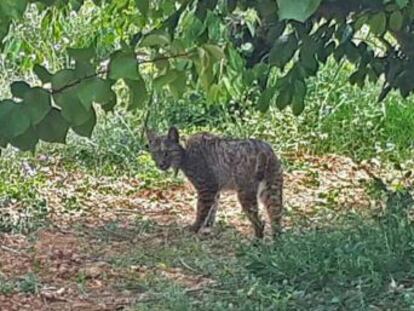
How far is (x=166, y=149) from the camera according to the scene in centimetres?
722

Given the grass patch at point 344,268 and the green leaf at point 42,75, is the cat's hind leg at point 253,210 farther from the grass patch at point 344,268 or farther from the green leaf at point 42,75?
the green leaf at point 42,75

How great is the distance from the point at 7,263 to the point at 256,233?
1.53 metres

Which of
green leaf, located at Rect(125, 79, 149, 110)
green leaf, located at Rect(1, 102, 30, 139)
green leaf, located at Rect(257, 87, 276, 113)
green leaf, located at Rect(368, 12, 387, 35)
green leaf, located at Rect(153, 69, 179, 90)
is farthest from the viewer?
green leaf, located at Rect(257, 87, 276, 113)

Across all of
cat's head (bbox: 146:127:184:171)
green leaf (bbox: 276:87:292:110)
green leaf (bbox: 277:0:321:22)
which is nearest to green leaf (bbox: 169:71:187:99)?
green leaf (bbox: 277:0:321:22)

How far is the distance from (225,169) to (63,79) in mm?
4673

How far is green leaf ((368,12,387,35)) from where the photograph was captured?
389cm

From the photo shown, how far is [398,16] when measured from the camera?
3781 mm

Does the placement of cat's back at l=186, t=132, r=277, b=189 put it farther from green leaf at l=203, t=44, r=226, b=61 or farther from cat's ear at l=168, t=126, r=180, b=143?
green leaf at l=203, t=44, r=226, b=61

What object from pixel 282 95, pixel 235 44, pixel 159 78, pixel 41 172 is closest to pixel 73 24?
pixel 41 172

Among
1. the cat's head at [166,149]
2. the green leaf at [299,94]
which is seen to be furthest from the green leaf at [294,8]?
the cat's head at [166,149]

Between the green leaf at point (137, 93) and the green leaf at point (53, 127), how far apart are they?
8.7 inches

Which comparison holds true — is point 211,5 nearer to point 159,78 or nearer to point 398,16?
point 398,16

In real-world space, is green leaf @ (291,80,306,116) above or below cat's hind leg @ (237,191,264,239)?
above

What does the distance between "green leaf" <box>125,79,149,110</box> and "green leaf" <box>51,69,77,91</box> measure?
21 cm
